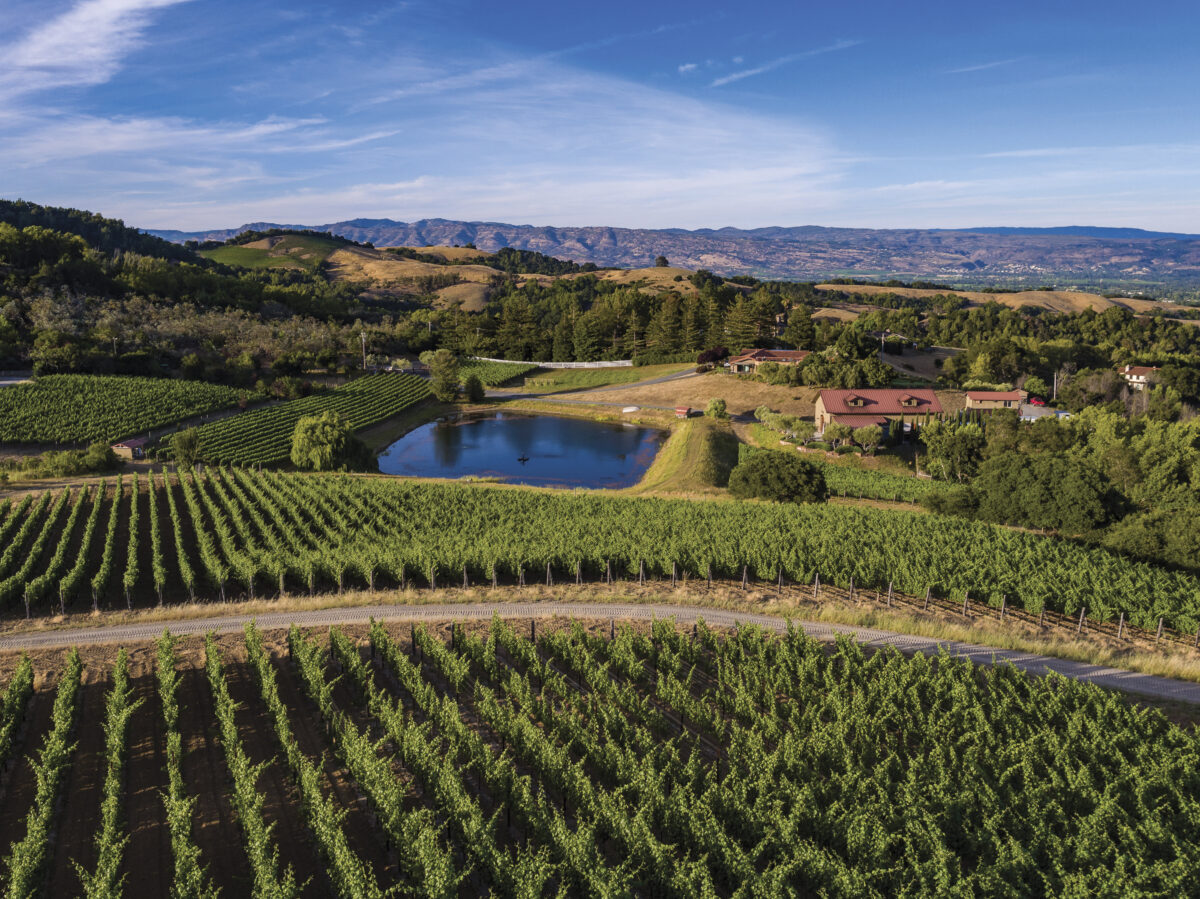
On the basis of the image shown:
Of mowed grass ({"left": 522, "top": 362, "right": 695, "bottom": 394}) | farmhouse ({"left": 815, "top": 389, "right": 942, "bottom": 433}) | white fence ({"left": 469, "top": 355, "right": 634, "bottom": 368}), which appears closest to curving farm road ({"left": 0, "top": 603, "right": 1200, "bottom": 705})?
farmhouse ({"left": 815, "top": 389, "right": 942, "bottom": 433})

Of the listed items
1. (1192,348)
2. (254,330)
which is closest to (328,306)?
(254,330)

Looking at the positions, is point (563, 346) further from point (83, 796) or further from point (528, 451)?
point (83, 796)

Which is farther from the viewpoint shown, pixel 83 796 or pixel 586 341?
pixel 586 341

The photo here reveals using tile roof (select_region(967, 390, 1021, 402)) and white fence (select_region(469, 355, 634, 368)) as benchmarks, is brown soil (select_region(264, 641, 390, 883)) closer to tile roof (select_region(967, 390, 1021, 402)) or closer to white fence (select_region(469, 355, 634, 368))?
tile roof (select_region(967, 390, 1021, 402))

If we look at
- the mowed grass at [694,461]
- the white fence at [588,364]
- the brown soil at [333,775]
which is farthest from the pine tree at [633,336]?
the brown soil at [333,775]

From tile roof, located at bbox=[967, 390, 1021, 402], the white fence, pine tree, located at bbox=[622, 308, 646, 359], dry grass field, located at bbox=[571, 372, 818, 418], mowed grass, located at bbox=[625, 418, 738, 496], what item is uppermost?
pine tree, located at bbox=[622, 308, 646, 359]

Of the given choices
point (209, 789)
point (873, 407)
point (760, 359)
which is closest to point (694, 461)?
point (873, 407)

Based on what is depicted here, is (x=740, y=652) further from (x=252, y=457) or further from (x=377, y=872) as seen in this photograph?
(x=252, y=457)
